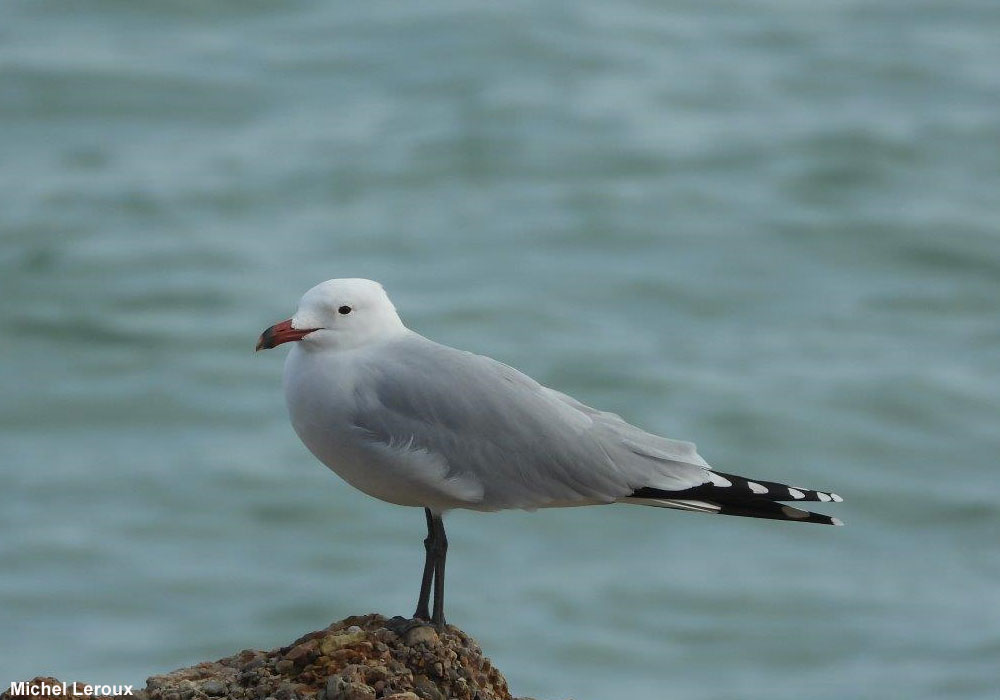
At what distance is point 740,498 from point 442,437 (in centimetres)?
114

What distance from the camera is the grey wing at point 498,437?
5.97 metres

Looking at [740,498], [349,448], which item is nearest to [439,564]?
[349,448]

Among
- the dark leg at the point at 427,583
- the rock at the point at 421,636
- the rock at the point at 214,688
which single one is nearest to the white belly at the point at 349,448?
the dark leg at the point at 427,583

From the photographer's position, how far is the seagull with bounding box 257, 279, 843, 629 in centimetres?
584

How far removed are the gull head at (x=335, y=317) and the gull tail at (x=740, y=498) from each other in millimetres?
1200

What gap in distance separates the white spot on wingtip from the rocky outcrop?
3.63ft

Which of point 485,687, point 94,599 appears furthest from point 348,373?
point 94,599

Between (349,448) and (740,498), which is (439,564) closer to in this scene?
(349,448)

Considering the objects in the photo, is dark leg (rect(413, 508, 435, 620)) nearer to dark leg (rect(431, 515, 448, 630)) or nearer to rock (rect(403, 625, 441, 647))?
dark leg (rect(431, 515, 448, 630))

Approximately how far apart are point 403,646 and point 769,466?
1183 centimetres

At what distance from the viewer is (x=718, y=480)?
6125mm

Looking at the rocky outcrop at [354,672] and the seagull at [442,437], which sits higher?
the seagull at [442,437]

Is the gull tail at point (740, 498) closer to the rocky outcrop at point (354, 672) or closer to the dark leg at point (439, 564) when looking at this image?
the dark leg at point (439, 564)

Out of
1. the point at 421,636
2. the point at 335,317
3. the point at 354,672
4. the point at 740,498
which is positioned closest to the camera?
the point at 354,672
